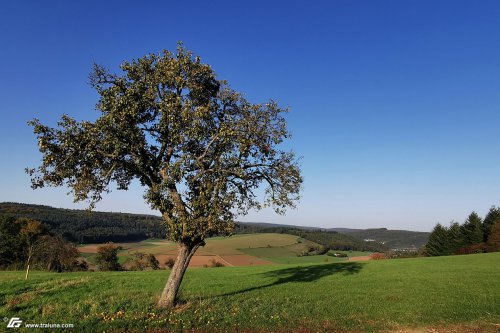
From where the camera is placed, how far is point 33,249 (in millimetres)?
51375

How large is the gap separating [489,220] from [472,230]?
17.9 feet

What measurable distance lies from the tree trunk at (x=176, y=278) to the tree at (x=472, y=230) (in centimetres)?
9127

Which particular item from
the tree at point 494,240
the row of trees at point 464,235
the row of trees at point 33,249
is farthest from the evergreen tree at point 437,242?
the row of trees at point 33,249

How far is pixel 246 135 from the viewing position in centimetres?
1992

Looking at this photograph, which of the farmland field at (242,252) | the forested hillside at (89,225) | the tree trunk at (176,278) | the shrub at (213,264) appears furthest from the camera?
the forested hillside at (89,225)

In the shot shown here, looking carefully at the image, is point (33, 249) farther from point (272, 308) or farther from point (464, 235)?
point (464, 235)

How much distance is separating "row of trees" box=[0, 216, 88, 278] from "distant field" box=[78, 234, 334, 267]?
59.2 ft

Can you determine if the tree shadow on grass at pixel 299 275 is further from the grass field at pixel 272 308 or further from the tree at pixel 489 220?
the tree at pixel 489 220

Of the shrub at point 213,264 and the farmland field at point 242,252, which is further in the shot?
the farmland field at point 242,252

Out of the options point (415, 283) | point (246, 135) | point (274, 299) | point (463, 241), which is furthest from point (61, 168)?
point (463, 241)

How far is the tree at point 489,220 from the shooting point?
86556mm

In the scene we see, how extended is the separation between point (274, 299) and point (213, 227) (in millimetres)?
7670

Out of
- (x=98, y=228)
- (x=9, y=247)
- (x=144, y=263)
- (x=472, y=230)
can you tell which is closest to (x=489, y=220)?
(x=472, y=230)

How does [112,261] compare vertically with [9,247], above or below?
below
